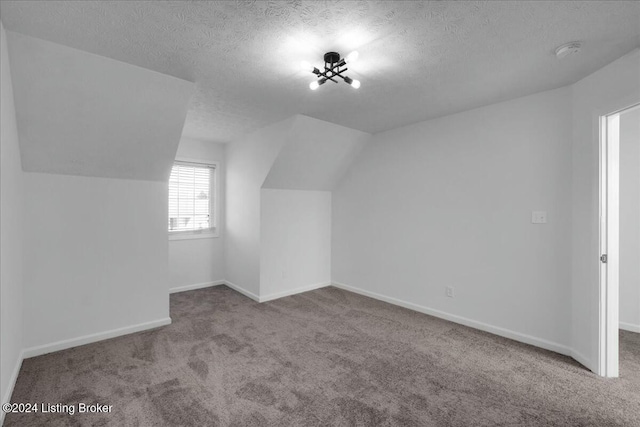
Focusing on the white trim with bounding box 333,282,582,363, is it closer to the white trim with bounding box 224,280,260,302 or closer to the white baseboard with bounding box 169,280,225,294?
the white trim with bounding box 224,280,260,302

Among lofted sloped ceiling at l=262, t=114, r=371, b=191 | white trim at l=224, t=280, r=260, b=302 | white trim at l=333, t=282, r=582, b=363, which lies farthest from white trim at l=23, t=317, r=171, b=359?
white trim at l=333, t=282, r=582, b=363

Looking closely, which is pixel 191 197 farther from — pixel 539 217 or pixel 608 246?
pixel 608 246

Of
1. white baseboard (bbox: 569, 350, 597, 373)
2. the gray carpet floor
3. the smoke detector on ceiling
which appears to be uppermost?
the smoke detector on ceiling

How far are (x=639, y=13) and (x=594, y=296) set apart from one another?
2014 millimetres

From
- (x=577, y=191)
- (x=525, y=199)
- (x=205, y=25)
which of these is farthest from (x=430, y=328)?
(x=205, y=25)

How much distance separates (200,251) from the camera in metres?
4.80

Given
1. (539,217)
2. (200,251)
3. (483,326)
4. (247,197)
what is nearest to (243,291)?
(200,251)

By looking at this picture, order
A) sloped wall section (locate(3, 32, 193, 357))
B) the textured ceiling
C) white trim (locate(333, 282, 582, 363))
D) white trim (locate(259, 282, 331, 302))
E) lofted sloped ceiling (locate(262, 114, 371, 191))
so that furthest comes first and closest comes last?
1. white trim (locate(259, 282, 331, 302))
2. lofted sloped ceiling (locate(262, 114, 371, 191))
3. white trim (locate(333, 282, 582, 363))
4. sloped wall section (locate(3, 32, 193, 357))
5. the textured ceiling

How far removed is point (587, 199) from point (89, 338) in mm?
4761

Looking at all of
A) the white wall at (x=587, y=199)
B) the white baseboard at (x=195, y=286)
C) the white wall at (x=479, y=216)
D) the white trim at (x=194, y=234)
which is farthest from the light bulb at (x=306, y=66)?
the white baseboard at (x=195, y=286)

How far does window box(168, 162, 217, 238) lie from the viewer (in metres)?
4.59

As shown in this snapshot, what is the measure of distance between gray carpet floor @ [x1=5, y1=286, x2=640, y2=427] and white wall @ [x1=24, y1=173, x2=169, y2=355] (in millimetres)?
251

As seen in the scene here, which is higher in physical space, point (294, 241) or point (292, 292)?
point (294, 241)

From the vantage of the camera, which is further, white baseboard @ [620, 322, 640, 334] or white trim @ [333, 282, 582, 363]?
white baseboard @ [620, 322, 640, 334]
